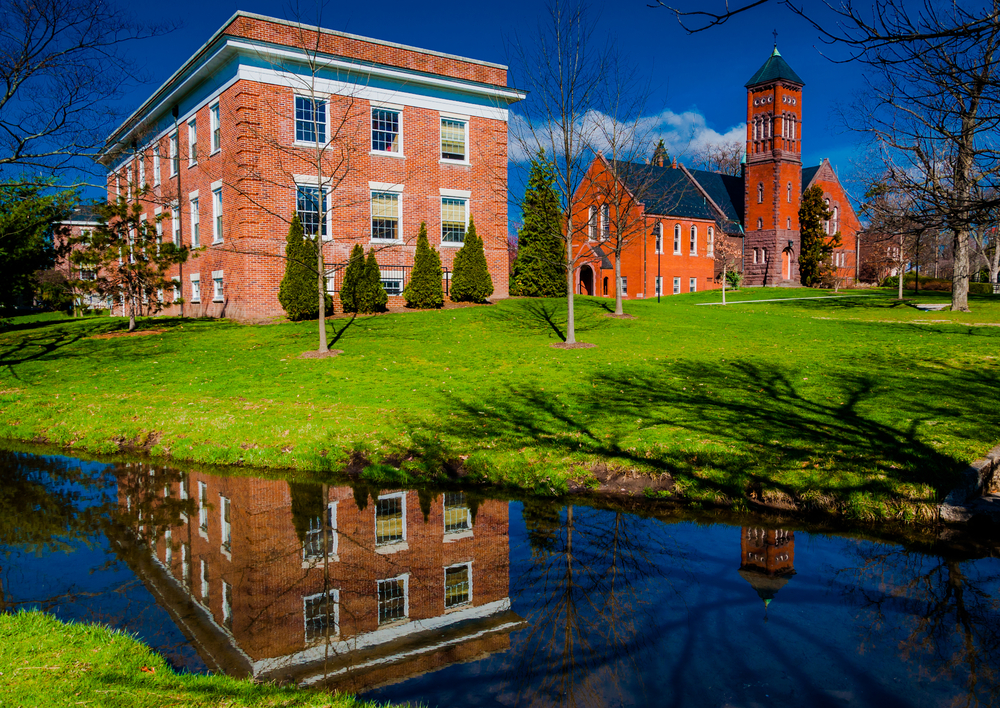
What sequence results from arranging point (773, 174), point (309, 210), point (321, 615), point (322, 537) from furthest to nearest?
point (773, 174)
point (309, 210)
point (322, 537)
point (321, 615)

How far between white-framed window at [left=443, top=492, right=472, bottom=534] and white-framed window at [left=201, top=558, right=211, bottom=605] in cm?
242

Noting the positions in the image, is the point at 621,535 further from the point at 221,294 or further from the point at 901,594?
the point at 221,294

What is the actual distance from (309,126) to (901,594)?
24300 mm

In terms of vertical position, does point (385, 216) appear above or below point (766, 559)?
above

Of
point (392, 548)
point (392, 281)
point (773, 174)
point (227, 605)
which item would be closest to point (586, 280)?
point (773, 174)

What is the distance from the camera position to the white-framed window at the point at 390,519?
22.8 ft

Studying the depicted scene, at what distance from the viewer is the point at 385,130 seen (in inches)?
1039

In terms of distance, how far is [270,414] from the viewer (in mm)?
11594

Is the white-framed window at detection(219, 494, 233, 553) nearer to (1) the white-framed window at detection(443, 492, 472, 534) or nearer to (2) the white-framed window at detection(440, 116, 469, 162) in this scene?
(1) the white-framed window at detection(443, 492, 472, 534)

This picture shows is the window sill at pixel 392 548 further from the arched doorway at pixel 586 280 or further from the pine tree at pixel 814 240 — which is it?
the pine tree at pixel 814 240

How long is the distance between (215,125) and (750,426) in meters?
23.7

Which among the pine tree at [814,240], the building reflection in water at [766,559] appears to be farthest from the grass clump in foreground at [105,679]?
the pine tree at [814,240]

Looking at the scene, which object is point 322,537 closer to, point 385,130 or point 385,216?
point 385,216

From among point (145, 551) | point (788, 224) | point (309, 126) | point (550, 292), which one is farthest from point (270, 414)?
point (788, 224)
